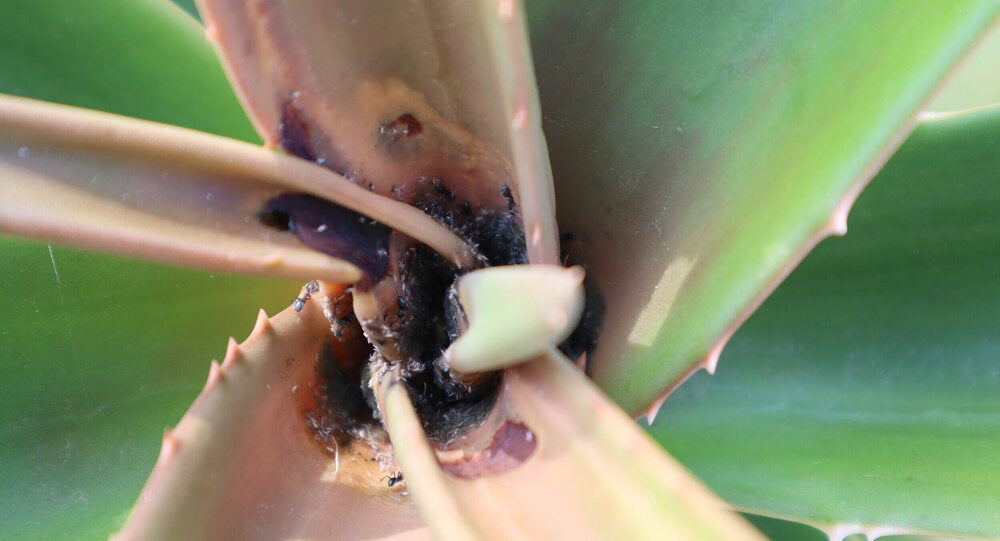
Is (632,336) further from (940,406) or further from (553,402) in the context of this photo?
(940,406)

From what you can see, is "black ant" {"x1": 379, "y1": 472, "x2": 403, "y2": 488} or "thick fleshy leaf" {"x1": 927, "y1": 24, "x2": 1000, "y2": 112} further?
"thick fleshy leaf" {"x1": 927, "y1": 24, "x2": 1000, "y2": 112}

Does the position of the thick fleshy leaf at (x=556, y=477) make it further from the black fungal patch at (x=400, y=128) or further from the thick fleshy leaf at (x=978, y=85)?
the thick fleshy leaf at (x=978, y=85)

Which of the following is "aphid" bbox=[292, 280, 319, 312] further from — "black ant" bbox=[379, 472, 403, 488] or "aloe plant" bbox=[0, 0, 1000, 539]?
"black ant" bbox=[379, 472, 403, 488]

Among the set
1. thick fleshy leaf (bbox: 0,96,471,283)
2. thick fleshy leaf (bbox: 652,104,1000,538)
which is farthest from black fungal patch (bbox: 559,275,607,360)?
thick fleshy leaf (bbox: 652,104,1000,538)

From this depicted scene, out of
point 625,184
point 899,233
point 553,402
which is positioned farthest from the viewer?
point 899,233

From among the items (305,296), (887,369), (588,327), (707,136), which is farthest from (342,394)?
(887,369)

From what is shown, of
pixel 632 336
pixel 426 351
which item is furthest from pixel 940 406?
pixel 426 351

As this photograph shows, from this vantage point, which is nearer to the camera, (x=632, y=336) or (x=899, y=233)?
(x=632, y=336)
